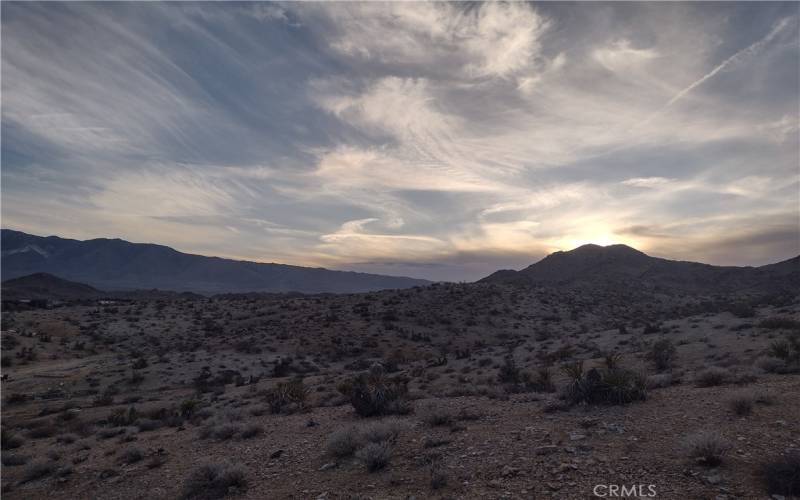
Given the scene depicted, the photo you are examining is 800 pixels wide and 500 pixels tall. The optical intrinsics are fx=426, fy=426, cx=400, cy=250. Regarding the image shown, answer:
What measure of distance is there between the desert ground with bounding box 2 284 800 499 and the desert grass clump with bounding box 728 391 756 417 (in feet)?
0.11

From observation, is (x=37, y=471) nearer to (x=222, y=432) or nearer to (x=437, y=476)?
(x=222, y=432)

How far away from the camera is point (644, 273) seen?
3750 inches

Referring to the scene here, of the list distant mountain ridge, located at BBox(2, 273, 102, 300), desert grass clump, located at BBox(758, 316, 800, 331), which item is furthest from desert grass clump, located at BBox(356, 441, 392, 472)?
distant mountain ridge, located at BBox(2, 273, 102, 300)

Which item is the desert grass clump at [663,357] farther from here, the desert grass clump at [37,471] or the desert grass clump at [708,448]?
the desert grass clump at [37,471]

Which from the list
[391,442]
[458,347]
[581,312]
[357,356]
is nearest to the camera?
[391,442]

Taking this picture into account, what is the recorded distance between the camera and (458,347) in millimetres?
35188

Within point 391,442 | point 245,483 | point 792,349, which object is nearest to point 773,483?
point 391,442

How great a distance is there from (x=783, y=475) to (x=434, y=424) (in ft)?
22.5

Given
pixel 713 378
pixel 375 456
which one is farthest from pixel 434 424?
pixel 713 378

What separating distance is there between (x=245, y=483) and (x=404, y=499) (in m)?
3.86

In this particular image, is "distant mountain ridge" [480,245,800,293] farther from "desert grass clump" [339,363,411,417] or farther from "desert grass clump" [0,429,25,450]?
"desert grass clump" [0,429,25,450]

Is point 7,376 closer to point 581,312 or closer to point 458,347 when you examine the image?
point 458,347

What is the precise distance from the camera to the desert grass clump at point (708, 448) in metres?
6.91

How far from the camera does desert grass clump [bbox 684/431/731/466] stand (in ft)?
22.7
